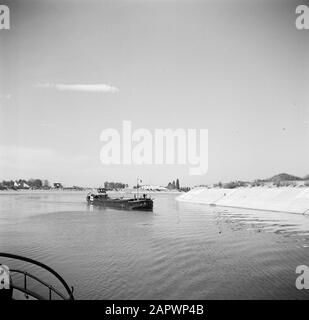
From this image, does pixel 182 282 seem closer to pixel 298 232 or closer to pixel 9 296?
pixel 9 296

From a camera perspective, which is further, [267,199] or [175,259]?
[267,199]

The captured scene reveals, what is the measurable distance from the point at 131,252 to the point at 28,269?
6725 millimetres

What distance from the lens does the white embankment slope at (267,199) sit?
46100 mm

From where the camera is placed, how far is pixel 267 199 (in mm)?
54375

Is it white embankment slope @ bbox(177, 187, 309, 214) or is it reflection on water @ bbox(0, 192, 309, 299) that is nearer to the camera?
reflection on water @ bbox(0, 192, 309, 299)

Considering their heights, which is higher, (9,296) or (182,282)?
(9,296)

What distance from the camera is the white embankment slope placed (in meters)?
46.1

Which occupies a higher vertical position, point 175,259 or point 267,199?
point 175,259

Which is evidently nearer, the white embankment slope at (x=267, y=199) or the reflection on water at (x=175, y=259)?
the reflection on water at (x=175, y=259)

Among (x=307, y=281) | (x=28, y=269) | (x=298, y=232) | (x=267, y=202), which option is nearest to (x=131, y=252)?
(x=28, y=269)
